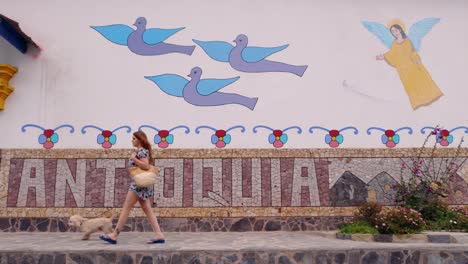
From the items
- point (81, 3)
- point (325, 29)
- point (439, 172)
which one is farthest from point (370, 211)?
point (81, 3)

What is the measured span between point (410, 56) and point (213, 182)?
500 centimetres

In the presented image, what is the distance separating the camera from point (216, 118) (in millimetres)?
8789

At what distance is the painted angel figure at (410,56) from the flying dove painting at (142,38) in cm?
414

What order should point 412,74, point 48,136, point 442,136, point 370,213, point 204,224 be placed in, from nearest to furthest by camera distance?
point 370,213
point 204,224
point 48,136
point 442,136
point 412,74

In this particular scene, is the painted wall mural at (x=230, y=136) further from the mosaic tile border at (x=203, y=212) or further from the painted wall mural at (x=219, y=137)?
the mosaic tile border at (x=203, y=212)

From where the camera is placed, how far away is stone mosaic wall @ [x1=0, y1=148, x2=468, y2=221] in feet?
27.6

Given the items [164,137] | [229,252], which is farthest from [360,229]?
[164,137]

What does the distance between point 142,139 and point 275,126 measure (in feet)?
10.4

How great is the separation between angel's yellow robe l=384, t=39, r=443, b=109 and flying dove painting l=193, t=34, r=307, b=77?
6.59 feet

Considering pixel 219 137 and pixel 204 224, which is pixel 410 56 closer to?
pixel 219 137

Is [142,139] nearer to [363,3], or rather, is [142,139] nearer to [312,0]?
[312,0]

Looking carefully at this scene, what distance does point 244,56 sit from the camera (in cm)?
911

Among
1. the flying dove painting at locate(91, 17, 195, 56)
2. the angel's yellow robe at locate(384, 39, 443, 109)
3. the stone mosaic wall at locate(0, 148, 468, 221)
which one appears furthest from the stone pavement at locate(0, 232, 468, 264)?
the flying dove painting at locate(91, 17, 195, 56)

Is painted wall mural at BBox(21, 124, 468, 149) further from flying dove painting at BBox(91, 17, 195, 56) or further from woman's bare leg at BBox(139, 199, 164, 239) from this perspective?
woman's bare leg at BBox(139, 199, 164, 239)
